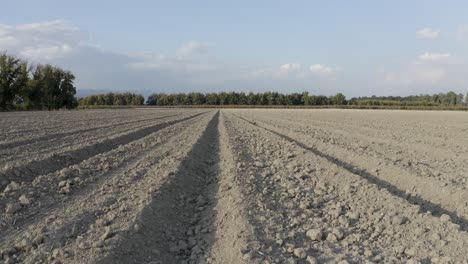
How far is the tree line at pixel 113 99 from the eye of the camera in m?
127

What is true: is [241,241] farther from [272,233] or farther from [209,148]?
[209,148]

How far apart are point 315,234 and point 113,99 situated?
129955 mm

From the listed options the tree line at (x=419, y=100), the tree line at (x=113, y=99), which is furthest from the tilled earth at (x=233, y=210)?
the tree line at (x=113, y=99)

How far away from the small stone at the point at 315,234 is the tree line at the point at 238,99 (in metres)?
116

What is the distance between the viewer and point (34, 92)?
66.8 m

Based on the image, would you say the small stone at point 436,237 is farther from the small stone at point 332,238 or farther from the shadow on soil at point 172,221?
the shadow on soil at point 172,221

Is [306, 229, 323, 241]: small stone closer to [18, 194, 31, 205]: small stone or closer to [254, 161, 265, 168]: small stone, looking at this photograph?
[18, 194, 31, 205]: small stone

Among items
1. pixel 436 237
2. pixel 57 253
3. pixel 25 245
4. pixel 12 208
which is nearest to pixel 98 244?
pixel 57 253

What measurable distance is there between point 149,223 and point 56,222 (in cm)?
117

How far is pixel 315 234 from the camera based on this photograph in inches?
205

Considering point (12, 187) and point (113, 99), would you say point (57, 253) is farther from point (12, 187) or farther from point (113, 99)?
point (113, 99)

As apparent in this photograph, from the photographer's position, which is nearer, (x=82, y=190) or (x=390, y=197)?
(x=390, y=197)

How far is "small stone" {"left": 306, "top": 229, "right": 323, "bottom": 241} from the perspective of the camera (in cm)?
518

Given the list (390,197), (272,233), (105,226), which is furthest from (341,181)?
(105,226)
